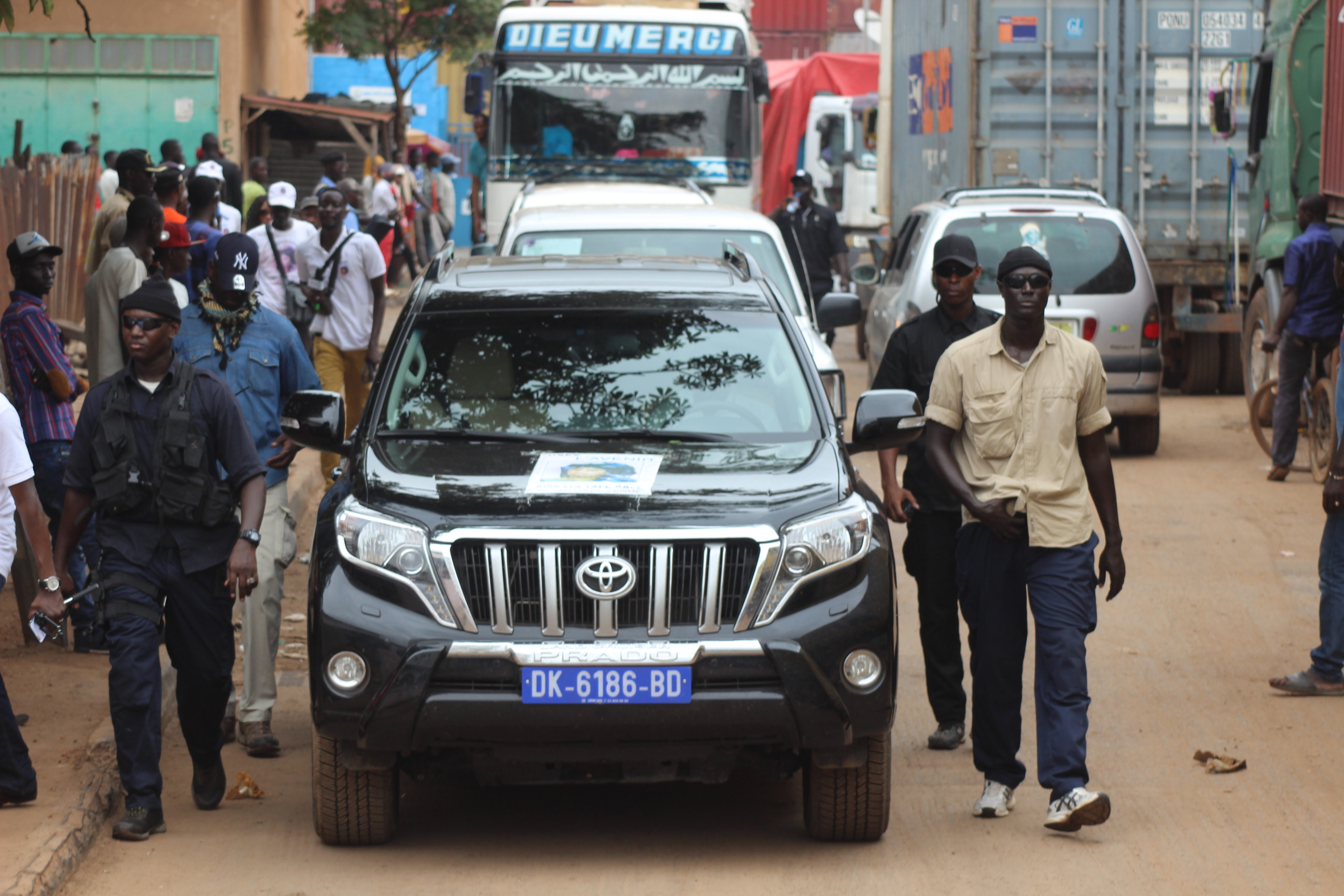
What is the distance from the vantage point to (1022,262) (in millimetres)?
5621

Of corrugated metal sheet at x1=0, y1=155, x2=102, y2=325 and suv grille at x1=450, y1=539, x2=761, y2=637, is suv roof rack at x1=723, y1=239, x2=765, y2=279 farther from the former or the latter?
corrugated metal sheet at x1=0, y1=155, x2=102, y2=325

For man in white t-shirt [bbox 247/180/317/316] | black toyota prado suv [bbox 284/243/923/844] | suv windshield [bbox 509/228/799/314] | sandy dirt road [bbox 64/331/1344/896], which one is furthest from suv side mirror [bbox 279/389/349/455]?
man in white t-shirt [bbox 247/180/317/316]

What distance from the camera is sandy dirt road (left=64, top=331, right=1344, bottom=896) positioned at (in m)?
5.21

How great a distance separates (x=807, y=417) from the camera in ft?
19.8

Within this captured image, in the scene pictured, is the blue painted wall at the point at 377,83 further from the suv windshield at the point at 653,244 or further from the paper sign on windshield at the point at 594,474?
the paper sign on windshield at the point at 594,474

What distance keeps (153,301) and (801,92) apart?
27.4 metres

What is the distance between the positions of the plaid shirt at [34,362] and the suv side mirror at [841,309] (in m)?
3.81

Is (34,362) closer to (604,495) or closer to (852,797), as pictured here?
(604,495)

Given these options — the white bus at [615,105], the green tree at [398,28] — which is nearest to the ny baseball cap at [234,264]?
the white bus at [615,105]

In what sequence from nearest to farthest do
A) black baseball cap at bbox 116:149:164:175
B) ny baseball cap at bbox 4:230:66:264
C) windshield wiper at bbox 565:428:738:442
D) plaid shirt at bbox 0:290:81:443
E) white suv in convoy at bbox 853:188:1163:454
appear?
windshield wiper at bbox 565:428:738:442
ny baseball cap at bbox 4:230:66:264
plaid shirt at bbox 0:290:81:443
black baseball cap at bbox 116:149:164:175
white suv in convoy at bbox 853:188:1163:454

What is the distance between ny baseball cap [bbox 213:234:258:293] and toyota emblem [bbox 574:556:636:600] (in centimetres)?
222

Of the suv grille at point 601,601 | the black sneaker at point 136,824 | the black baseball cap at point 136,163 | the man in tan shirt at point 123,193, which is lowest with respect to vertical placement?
the black sneaker at point 136,824

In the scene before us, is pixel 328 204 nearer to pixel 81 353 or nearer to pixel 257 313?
pixel 257 313

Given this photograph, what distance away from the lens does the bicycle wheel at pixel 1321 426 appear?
479 inches
